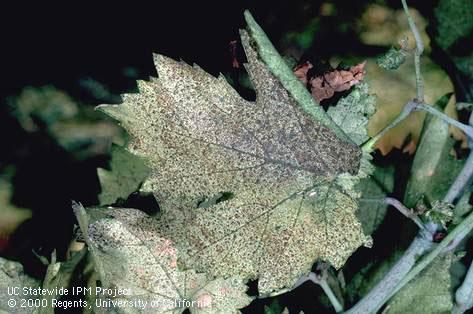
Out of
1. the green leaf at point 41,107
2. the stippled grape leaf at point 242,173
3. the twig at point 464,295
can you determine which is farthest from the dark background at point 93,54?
the stippled grape leaf at point 242,173

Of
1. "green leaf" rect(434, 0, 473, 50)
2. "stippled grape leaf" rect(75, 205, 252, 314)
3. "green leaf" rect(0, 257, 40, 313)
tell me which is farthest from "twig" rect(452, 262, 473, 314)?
"green leaf" rect(0, 257, 40, 313)

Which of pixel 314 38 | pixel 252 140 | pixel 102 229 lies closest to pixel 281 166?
pixel 252 140

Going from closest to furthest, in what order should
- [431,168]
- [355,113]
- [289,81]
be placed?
1. [289,81]
2. [355,113]
3. [431,168]

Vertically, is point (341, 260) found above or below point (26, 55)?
below

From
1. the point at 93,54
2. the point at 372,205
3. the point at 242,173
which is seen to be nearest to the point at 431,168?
the point at 372,205

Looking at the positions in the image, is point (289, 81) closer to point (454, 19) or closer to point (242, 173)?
point (242, 173)

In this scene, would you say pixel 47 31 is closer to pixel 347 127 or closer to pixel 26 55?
pixel 26 55
